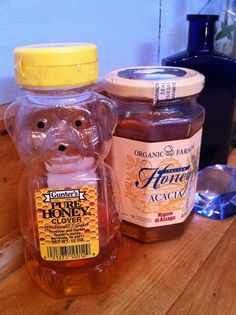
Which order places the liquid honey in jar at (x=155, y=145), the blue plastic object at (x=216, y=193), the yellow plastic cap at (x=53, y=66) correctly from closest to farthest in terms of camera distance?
the yellow plastic cap at (x=53, y=66)
the liquid honey in jar at (x=155, y=145)
the blue plastic object at (x=216, y=193)

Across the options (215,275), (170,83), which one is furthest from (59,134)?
(215,275)

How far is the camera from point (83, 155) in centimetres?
42

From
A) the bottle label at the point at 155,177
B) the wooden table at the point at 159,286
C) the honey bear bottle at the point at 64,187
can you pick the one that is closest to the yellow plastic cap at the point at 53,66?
the honey bear bottle at the point at 64,187

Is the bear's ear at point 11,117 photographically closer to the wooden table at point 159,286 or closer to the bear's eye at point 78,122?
the bear's eye at point 78,122

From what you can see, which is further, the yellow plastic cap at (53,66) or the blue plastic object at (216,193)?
the blue plastic object at (216,193)

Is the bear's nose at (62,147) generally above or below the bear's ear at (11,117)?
below

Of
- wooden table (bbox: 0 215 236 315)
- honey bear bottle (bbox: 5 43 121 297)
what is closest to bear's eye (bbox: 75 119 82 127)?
honey bear bottle (bbox: 5 43 121 297)

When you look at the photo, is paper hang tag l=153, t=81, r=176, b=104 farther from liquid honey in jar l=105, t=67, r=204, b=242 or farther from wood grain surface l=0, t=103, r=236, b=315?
wood grain surface l=0, t=103, r=236, b=315

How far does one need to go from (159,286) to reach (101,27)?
15.0 inches

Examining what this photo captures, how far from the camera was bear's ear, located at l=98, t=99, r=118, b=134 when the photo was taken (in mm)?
438

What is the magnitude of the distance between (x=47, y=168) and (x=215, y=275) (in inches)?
9.7

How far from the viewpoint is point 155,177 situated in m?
0.45

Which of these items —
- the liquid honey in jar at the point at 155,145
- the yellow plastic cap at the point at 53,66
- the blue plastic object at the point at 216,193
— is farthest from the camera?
the blue plastic object at the point at 216,193

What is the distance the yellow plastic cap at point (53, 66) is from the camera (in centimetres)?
33
